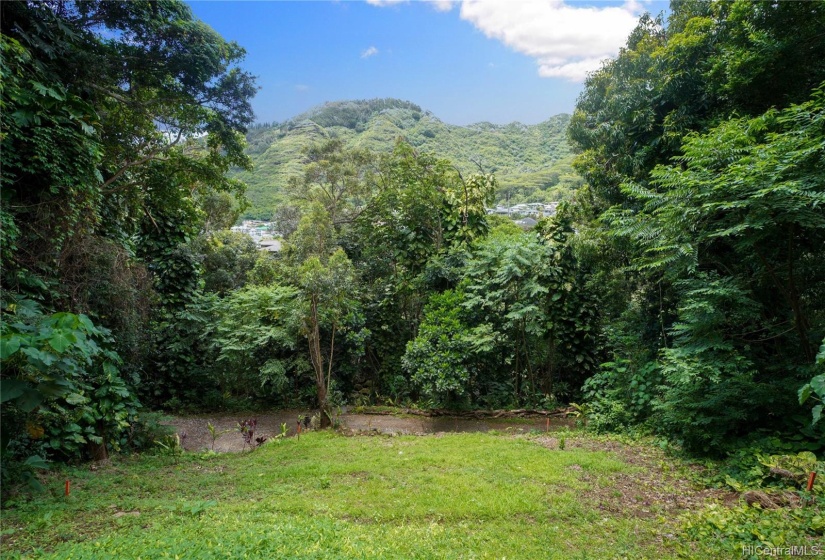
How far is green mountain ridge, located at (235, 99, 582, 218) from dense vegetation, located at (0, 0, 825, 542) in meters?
23.3

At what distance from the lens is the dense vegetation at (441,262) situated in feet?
15.7

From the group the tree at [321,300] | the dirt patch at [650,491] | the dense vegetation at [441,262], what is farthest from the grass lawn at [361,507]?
the tree at [321,300]

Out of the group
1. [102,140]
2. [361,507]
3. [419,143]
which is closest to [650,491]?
[361,507]

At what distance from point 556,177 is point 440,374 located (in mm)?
33824

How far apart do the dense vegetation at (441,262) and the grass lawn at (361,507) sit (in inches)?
28.9

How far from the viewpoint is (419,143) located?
41.9 metres

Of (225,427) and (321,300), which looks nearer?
(321,300)

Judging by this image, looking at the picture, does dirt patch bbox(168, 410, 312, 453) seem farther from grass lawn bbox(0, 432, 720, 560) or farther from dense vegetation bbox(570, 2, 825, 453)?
dense vegetation bbox(570, 2, 825, 453)

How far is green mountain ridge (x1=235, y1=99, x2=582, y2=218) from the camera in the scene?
118 feet

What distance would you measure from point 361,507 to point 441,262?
6638 millimetres

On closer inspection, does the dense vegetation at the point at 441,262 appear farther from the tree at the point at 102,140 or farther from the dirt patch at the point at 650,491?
the dirt patch at the point at 650,491

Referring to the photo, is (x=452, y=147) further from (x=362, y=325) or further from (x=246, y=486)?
(x=246, y=486)

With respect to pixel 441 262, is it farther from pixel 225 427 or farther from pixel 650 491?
pixel 650 491

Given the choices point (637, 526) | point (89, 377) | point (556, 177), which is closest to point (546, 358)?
point (637, 526)
